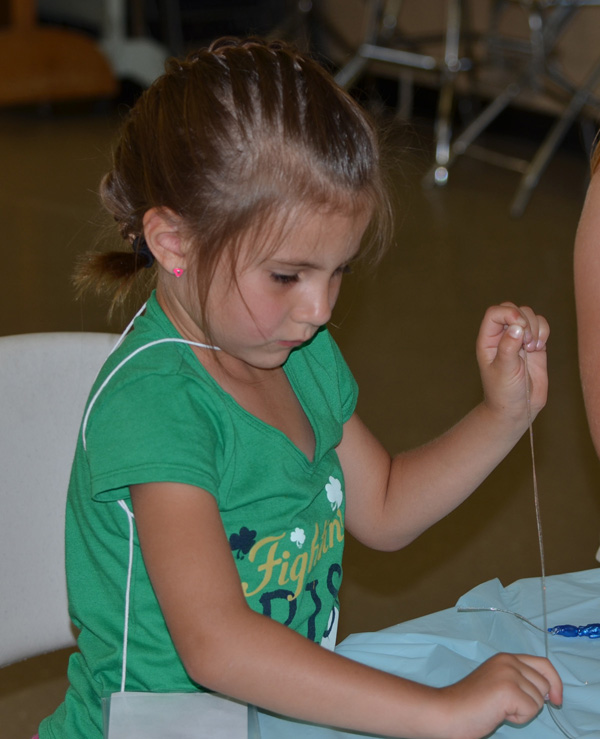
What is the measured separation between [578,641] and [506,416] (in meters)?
0.21

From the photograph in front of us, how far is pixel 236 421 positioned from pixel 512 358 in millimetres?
256

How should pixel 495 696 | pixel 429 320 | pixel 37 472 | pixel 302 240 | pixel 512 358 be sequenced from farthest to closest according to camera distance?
pixel 429 320 → pixel 37 472 → pixel 512 358 → pixel 302 240 → pixel 495 696

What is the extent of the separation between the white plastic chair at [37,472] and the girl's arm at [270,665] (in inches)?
11.0

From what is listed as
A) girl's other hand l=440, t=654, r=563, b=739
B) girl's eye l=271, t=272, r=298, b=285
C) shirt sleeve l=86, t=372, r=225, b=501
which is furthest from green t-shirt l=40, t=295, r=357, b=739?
girl's other hand l=440, t=654, r=563, b=739

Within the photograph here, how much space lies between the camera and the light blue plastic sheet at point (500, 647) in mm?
755

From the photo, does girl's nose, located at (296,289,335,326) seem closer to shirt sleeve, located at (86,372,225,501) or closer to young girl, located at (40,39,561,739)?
young girl, located at (40,39,561,739)

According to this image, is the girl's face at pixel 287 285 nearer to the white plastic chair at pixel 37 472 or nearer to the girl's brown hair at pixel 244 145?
the girl's brown hair at pixel 244 145

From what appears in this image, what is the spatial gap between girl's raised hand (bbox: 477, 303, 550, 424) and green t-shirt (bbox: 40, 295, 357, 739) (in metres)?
0.17

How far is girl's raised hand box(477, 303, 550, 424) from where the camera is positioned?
91 cm

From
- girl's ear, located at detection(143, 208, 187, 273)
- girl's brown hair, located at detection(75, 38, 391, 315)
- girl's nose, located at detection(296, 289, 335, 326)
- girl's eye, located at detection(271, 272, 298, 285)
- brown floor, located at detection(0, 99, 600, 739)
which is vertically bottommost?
brown floor, located at detection(0, 99, 600, 739)

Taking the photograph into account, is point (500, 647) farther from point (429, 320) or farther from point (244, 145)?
point (429, 320)

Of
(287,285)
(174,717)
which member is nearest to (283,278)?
(287,285)

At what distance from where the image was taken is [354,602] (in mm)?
2021

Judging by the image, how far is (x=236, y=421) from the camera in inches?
33.5
